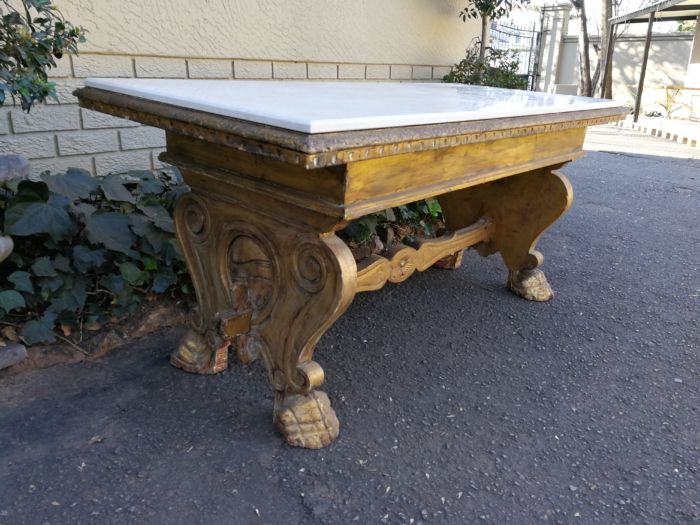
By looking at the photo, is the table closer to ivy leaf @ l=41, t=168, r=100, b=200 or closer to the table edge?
the table edge

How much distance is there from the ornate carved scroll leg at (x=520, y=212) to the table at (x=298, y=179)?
0.39m

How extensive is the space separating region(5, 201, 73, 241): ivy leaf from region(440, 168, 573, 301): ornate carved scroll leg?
174 cm

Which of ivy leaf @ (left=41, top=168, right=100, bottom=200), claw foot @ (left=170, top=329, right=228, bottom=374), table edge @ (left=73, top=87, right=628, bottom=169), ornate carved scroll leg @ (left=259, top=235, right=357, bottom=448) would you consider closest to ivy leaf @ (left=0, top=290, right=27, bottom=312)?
ivy leaf @ (left=41, top=168, right=100, bottom=200)

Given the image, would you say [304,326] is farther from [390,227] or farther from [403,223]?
[403,223]

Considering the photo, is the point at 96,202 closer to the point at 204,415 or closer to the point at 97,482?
the point at 204,415

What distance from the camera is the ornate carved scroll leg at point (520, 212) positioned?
8.16 feet

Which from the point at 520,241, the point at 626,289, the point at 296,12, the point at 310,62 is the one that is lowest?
the point at 626,289

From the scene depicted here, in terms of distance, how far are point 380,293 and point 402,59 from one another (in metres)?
2.38

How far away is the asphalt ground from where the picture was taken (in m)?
1.41

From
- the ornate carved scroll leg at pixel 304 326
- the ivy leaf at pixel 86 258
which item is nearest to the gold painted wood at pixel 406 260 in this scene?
the ornate carved scroll leg at pixel 304 326

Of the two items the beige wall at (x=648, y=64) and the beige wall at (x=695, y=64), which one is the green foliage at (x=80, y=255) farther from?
the beige wall at (x=648, y=64)

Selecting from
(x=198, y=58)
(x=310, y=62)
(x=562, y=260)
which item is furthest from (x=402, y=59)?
(x=562, y=260)

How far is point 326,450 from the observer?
1.60 metres

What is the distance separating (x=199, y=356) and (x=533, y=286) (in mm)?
1622
